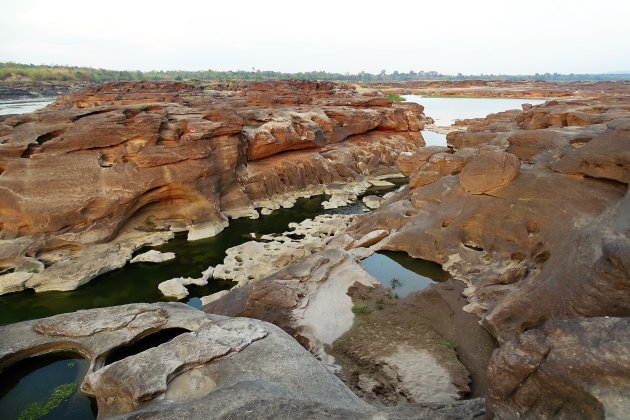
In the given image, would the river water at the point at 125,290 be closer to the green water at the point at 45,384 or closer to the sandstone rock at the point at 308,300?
the green water at the point at 45,384

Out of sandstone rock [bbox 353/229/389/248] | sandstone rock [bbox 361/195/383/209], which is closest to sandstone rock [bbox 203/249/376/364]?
sandstone rock [bbox 353/229/389/248]

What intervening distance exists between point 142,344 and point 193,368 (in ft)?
9.47

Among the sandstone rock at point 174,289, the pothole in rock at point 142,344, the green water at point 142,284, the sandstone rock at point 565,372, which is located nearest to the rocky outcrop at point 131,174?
the green water at point 142,284

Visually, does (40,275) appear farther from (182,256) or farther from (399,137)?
(399,137)

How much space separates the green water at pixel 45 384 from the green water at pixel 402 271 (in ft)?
32.4

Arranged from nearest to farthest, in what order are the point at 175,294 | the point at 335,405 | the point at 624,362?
the point at 624,362 → the point at 335,405 → the point at 175,294

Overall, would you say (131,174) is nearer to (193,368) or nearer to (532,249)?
(193,368)

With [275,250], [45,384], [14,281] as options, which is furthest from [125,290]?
[45,384]

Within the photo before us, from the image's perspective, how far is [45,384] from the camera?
9.88 meters

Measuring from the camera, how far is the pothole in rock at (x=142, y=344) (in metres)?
10.1

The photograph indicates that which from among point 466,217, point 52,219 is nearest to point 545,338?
point 466,217

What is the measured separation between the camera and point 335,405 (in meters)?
7.01

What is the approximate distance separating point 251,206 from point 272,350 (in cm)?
1774

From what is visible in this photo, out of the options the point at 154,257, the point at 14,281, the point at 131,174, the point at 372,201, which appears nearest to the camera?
the point at 14,281
